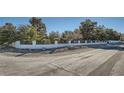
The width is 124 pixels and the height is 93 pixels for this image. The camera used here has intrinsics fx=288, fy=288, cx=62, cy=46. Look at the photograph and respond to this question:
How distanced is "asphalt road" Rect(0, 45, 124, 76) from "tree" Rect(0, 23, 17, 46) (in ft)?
1.34

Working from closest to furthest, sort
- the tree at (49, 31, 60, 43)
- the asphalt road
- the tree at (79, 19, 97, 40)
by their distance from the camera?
the asphalt road → the tree at (79, 19, 97, 40) → the tree at (49, 31, 60, 43)

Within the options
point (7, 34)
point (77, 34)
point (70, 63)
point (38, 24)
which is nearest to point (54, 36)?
point (38, 24)

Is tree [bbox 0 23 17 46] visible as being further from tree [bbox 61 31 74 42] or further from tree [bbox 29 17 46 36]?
tree [bbox 61 31 74 42]

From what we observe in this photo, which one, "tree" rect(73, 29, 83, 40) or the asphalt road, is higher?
"tree" rect(73, 29, 83, 40)

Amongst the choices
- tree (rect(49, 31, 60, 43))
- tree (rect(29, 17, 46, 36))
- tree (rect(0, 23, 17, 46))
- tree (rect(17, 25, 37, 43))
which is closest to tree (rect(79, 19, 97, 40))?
tree (rect(49, 31, 60, 43))

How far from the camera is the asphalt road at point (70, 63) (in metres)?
7.86

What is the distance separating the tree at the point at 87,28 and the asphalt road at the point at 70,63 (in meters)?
0.47

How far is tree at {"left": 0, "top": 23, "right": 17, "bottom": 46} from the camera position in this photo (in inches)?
320

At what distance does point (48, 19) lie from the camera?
7.94 meters
